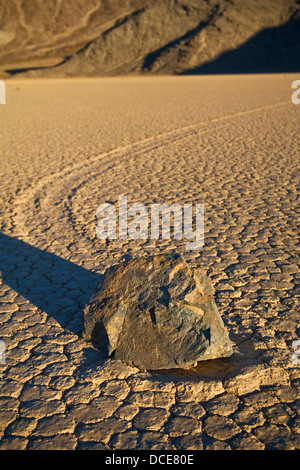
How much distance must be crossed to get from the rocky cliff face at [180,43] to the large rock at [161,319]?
3544cm

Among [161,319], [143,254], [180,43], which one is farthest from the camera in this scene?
[180,43]

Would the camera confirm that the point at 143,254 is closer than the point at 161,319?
No

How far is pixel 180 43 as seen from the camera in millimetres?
38938

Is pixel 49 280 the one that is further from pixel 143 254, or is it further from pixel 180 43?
pixel 180 43

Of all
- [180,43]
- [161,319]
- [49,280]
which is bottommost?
[161,319]

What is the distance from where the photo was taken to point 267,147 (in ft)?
30.4

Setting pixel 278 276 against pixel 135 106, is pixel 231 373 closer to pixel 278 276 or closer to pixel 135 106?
pixel 278 276

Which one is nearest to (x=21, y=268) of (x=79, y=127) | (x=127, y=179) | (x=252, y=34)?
(x=127, y=179)

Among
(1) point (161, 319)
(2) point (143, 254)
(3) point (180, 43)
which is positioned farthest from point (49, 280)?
(3) point (180, 43)

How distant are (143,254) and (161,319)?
1749 millimetres

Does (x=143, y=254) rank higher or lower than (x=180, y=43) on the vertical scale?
lower

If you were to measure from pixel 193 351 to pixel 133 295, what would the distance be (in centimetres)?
54

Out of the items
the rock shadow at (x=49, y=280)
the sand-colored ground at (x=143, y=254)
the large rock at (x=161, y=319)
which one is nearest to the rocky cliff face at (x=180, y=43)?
the sand-colored ground at (x=143, y=254)

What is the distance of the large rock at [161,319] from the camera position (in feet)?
9.61
